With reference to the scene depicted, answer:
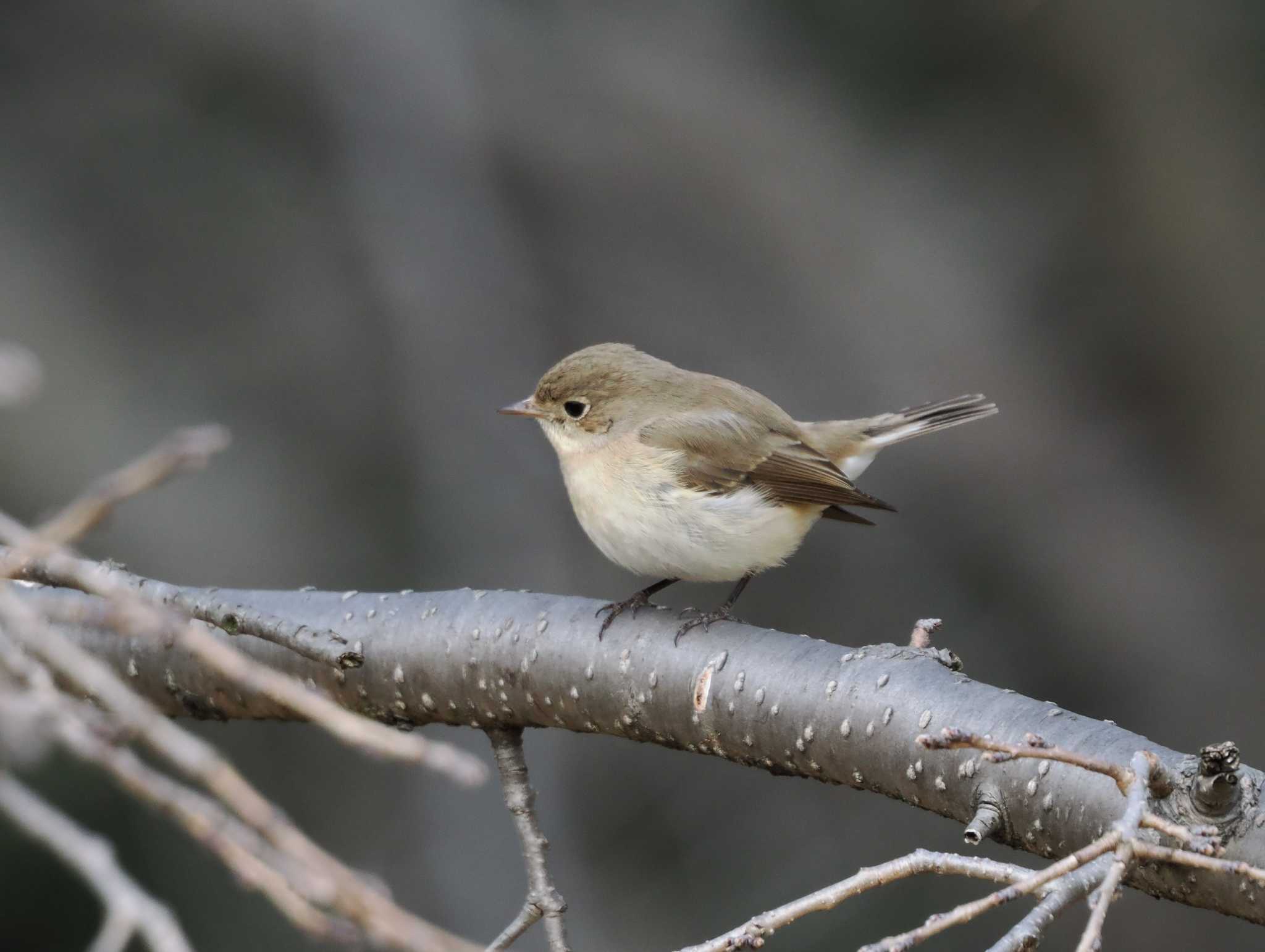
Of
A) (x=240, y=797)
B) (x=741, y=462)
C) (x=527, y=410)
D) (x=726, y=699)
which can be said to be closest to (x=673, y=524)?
(x=741, y=462)

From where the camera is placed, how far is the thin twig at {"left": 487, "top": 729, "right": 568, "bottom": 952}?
8.18 feet

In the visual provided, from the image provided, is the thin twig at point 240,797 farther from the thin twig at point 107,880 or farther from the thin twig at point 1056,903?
the thin twig at point 1056,903

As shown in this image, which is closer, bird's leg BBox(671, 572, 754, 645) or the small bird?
bird's leg BBox(671, 572, 754, 645)

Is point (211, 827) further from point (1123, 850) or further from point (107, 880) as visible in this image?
point (1123, 850)

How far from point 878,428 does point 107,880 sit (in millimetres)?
3876

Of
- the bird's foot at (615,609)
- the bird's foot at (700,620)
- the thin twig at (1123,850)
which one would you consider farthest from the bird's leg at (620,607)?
the thin twig at (1123,850)

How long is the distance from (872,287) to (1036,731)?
4739 millimetres

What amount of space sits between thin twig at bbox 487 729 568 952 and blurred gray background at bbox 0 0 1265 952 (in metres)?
2.95

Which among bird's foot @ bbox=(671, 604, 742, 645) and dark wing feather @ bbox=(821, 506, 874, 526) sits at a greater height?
dark wing feather @ bbox=(821, 506, 874, 526)

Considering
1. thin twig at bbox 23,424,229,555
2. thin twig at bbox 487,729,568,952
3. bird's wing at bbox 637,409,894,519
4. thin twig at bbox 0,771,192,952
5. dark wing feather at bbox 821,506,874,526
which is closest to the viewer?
thin twig at bbox 0,771,192,952

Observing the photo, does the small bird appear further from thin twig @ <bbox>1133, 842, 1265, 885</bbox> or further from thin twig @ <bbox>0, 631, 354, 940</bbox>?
thin twig @ <bbox>0, 631, 354, 940</bbox>

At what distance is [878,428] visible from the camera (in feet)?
15.3

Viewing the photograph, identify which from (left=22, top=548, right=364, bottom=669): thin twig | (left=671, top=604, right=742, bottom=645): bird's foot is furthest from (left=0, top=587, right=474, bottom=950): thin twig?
(left=671, top=604, right=742, bottom=645): bird's foot

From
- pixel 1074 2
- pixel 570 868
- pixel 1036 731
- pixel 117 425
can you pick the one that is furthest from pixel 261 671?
pixel 1074 2
